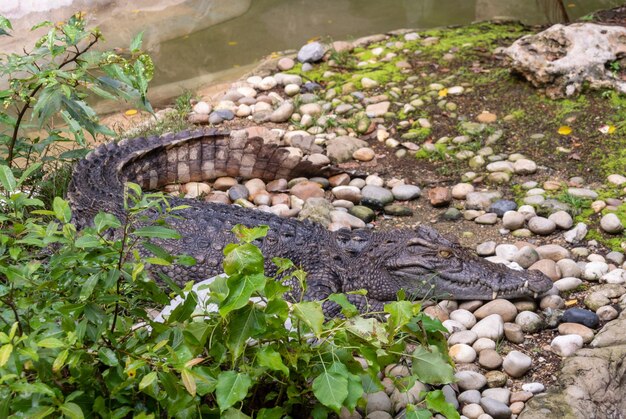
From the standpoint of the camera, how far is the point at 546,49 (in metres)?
6.50

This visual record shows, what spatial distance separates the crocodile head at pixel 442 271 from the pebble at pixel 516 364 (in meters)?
0.55

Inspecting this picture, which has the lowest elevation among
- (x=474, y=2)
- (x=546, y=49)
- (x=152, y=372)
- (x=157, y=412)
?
(x=474, y=2)

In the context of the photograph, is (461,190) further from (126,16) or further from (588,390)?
(126,16)

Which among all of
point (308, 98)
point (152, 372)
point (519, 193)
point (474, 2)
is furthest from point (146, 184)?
point (474, 2)

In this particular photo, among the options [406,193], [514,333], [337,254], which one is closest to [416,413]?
[514,333]

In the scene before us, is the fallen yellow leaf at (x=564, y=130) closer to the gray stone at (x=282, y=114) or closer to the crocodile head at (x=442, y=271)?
the crocodile head at (x=442, y=271)

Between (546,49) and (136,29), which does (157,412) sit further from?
(136,29)

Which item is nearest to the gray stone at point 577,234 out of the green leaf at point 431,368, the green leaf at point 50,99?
the green leaf at point 431,368

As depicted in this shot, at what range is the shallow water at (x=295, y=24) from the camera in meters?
8.62

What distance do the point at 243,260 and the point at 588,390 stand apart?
69.2 inches

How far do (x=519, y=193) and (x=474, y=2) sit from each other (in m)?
5.49

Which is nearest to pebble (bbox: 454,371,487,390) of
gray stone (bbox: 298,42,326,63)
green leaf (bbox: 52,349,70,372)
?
green leaf (bbox: 52,349,70,372)

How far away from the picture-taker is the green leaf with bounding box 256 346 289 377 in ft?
8.42

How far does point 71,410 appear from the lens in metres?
2.31
